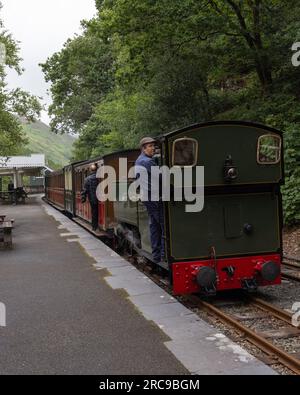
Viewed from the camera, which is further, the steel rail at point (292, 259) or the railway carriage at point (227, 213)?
the steel rail at point (292, 259)

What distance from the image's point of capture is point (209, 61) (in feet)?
54.0

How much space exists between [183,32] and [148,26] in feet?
3.57

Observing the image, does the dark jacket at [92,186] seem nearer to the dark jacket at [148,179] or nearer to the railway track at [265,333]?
the dark jacket at [148,179]

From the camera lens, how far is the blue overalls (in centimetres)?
732

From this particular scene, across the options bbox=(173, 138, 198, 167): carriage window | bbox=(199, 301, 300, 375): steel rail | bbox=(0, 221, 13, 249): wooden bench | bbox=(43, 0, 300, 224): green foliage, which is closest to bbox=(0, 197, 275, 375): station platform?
bbox=(199, 301, 300, 375): steel rail

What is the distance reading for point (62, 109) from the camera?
4400 cm

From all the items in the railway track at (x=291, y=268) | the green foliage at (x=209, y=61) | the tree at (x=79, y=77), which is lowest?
the railway track at (x=291, y=268)

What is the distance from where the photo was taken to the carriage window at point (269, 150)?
7098 mm

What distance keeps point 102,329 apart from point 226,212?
239 centimetres

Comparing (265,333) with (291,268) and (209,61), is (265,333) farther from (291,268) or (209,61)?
(209,61)

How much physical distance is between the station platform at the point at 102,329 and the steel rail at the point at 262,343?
0.29 m

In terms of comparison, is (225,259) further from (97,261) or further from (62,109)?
(62,109)

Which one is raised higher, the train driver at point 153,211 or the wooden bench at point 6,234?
the train driver at point 153,211

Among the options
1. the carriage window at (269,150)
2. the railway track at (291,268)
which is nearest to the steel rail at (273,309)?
the railway track at (291,268)
